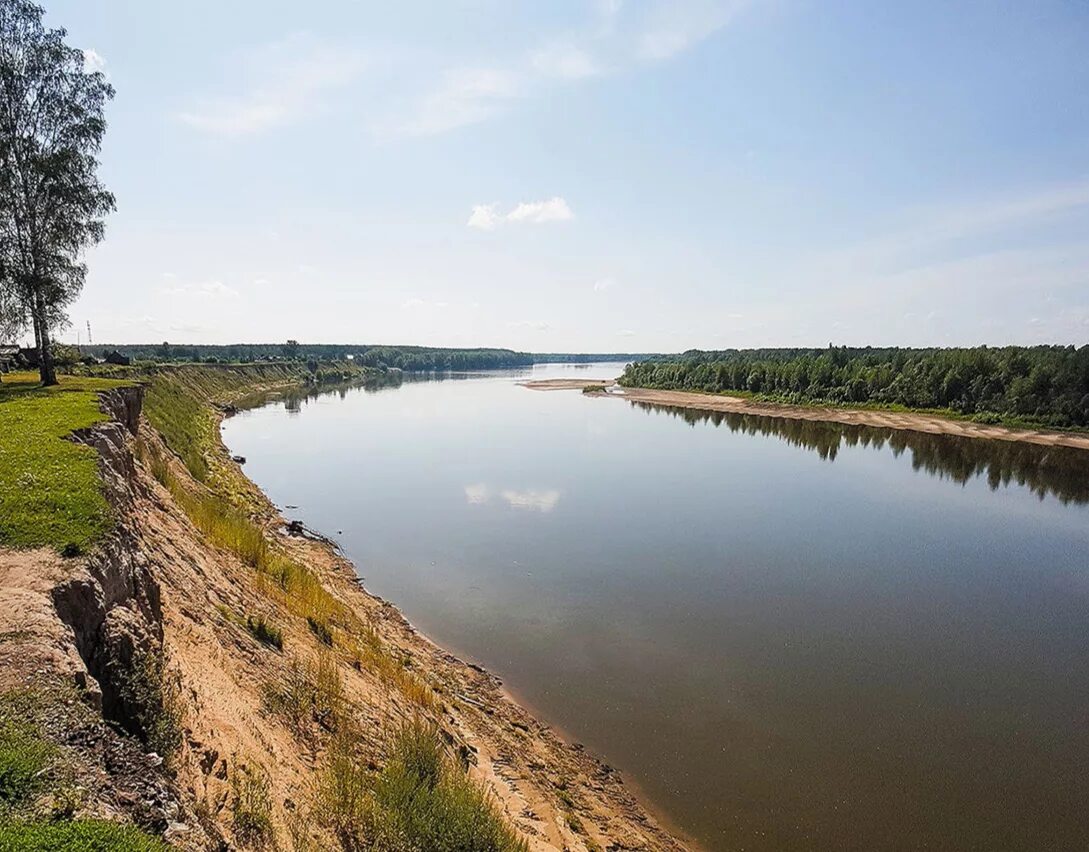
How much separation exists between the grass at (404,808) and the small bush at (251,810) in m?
0.69

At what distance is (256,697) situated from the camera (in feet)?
25.2

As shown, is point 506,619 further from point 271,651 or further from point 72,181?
point 72,181

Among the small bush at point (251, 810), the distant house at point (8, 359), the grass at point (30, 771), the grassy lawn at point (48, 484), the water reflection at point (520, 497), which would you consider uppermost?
the distant house at point (8, 359)

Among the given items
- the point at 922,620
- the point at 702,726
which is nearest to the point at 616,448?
the point at 922,620

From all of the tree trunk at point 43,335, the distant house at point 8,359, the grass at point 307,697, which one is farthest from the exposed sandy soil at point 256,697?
the distant house at point 8,359

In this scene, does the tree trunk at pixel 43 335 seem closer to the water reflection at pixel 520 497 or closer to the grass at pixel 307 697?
the water reflection at pixel 520 497

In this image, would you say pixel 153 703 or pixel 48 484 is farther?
pixel 48 484

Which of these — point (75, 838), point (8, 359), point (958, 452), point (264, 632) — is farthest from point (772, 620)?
point (958, 452)

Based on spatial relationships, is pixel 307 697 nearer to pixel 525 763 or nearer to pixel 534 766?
pixel 525 763

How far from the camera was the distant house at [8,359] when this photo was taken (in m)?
29.4

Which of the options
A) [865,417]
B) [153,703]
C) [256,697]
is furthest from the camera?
[865,417]

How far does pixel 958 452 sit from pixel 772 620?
44.0m

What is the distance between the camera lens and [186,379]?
209 feet

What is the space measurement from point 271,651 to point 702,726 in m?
9.12
